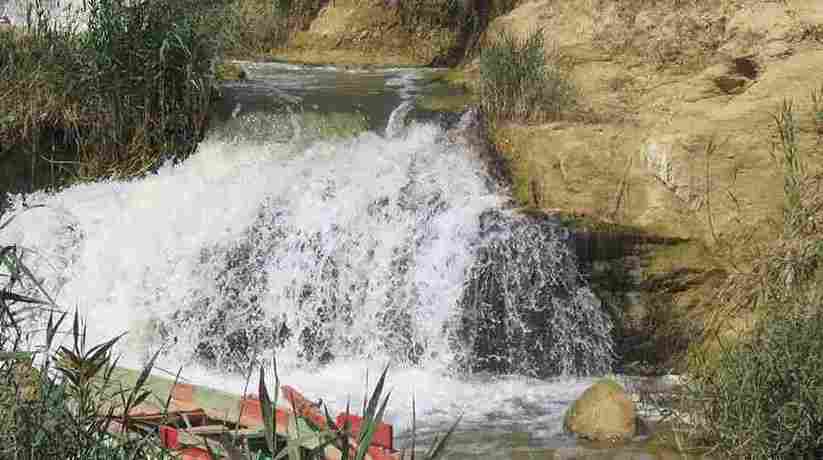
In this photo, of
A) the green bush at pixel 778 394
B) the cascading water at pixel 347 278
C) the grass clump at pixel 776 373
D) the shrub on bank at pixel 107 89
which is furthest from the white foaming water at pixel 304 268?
the green bush at pixel 778 394

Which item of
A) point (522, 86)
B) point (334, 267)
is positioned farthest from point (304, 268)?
point (522, 86)

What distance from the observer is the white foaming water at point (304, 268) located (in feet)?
23.6

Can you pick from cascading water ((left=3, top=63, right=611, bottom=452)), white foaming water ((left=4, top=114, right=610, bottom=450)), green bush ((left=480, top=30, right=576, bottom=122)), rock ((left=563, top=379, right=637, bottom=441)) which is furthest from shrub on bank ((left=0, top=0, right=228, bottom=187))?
rock ((left=563, top=379, right=637, bottom=441))

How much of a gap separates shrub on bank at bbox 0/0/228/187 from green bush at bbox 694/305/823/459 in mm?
5519

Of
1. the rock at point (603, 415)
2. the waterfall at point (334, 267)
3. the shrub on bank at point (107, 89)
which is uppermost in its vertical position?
the shrub on bank at point (107, 89)

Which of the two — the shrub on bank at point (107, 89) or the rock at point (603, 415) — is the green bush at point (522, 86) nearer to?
the shrub on bank at point (107, 89)

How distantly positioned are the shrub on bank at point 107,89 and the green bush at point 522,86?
2381 millimetres

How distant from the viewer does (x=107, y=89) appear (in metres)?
8.88

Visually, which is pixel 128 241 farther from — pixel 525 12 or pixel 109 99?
pixel 525 12

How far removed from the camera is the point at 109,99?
8.91m

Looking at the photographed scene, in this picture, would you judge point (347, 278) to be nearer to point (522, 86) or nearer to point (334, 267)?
point (334, 267)

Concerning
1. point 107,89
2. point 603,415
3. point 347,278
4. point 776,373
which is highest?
point 107,89

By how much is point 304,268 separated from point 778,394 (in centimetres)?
382

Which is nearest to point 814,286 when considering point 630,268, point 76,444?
point 630,268
